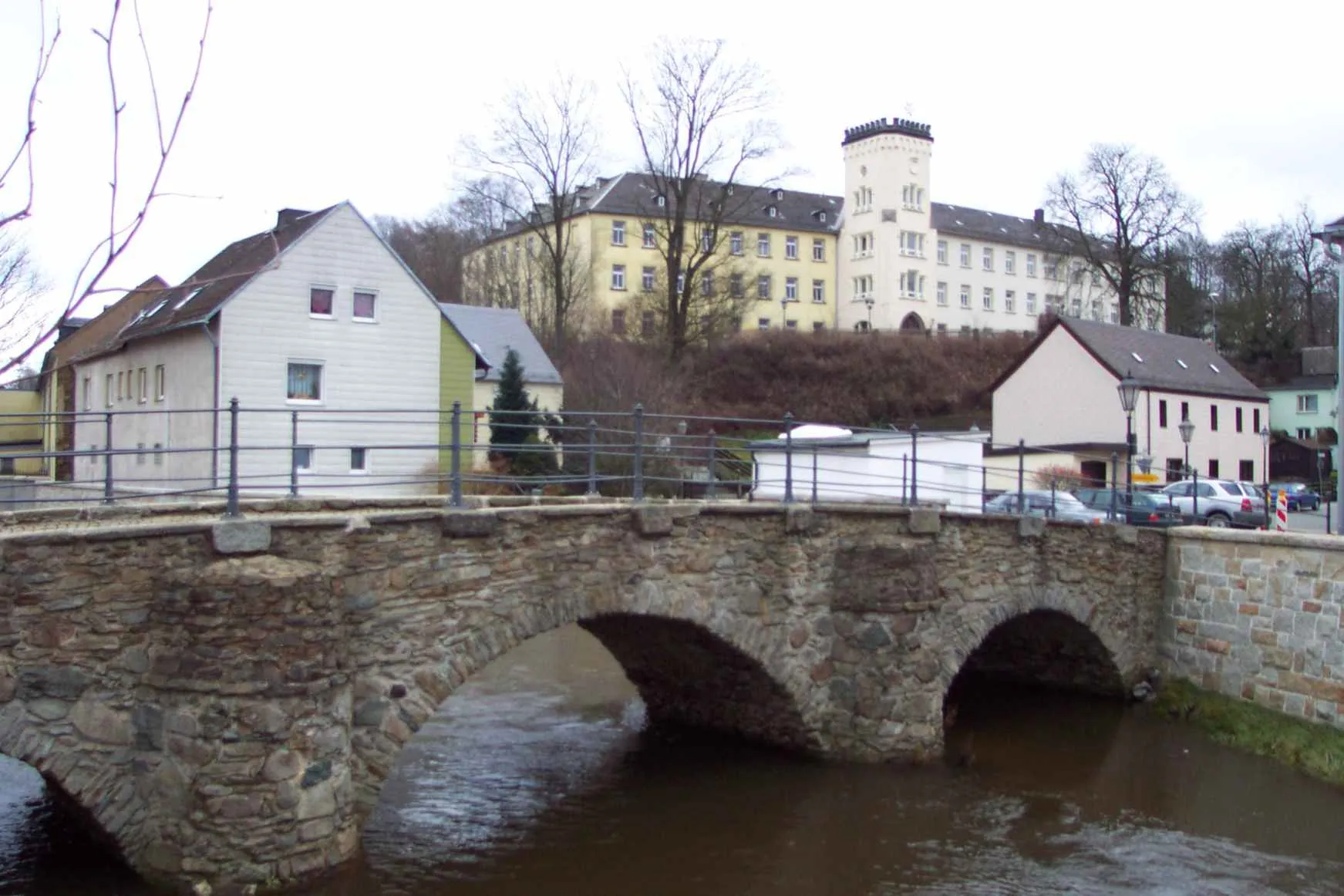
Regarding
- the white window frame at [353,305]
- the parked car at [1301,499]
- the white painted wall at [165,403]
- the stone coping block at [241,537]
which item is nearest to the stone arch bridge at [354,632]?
the stone coping block at [241,537]

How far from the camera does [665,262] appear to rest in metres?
50.7

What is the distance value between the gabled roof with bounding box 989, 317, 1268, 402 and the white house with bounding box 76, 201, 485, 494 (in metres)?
25.2

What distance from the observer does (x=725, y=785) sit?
13.7 meters

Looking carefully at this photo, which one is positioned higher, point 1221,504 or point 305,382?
point 305,382

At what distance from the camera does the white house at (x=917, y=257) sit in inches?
2547

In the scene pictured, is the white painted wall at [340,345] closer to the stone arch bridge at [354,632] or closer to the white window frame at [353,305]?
the white window frame at [353,305]

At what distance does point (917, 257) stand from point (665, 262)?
2010 centimetres

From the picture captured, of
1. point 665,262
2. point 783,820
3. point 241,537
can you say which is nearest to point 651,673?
point 783,820

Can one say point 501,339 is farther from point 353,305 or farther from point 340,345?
point 340,345

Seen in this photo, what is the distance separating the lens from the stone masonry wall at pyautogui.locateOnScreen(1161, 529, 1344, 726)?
1614 centimetres

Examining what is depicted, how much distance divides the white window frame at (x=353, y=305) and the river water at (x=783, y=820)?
15533 millimetres

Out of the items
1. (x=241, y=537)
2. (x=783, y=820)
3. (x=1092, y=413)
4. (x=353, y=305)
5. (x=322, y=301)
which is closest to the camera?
(x=241, y=537)

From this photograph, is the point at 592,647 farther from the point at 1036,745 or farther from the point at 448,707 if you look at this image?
the point at 1036,745

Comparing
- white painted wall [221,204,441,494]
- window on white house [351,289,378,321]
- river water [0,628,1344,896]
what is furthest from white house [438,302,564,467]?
river water [0,628,1344,896]
